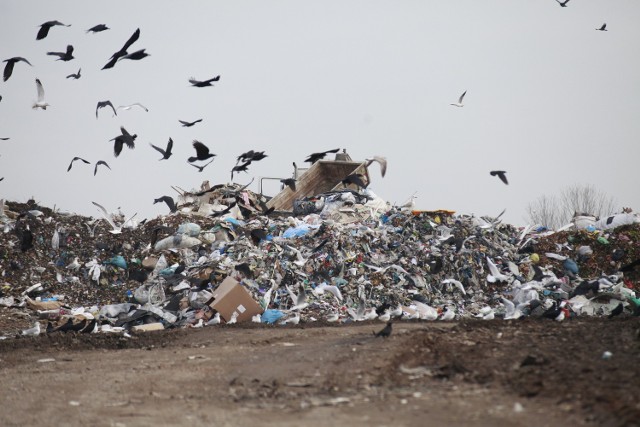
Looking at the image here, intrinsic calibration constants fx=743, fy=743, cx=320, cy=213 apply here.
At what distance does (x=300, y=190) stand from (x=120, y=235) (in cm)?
439

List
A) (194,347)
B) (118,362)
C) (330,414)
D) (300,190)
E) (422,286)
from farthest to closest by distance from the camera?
(300,190), (422,286), (194,347), (118,362), (330,414)

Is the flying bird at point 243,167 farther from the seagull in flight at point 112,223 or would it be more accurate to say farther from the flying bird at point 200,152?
the seagull in flight at point 112,223

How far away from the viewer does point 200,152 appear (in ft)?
27.1

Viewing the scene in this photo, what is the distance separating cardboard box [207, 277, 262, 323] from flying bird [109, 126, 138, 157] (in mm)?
2153

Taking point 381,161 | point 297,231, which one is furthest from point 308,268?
point 381,161

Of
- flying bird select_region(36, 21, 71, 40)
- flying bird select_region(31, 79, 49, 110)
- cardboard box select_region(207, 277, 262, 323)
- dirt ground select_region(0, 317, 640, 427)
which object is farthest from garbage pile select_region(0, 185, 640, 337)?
flying bird select_region(36, 21, 71, 40)

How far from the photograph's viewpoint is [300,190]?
1582 centimetres

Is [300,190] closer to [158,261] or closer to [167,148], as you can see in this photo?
[158,261]

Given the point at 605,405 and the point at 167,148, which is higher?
the point at 167,148

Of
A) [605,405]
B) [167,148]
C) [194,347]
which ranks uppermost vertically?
[167,148]

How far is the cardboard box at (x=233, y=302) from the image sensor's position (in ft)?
29.6

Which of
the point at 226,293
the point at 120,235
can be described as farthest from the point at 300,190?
the point at 226,293

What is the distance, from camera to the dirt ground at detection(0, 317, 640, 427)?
3.98 m

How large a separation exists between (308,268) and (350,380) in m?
5.51
